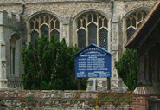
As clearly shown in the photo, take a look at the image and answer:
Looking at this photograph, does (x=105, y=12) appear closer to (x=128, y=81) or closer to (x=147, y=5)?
(x=147, y=5)

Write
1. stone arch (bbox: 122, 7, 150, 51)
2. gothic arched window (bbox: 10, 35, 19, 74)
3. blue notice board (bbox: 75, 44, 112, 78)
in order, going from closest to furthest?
blue notice board (bbox: 75, 44, 112, 78)
stone arch (bbox: 122, 7, 150, 51)
gothic arched window (bbox: 10, 35, 19, 74)

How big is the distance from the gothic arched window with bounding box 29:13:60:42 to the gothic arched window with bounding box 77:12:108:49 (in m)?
1.62

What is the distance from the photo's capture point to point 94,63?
18.0 metres

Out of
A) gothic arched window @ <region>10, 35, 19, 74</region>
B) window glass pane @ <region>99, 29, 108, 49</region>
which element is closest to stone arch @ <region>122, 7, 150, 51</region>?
window glass pane @ <region>99, 29, 108, 49</region>

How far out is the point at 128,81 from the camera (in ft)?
86.0

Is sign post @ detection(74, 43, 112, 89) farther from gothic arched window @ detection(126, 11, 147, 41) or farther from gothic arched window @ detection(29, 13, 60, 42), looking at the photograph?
gothic arched window @ detection(29, 13, 60, 42)

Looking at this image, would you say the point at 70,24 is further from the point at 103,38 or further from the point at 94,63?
the point at 94,63

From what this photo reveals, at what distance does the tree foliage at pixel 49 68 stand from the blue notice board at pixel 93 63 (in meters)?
5.29

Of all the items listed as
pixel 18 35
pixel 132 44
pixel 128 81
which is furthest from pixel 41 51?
pixel 132 44

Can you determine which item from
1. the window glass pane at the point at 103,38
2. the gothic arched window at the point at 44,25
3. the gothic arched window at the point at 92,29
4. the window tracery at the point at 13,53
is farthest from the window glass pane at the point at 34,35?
the window glass pane at the point at 103,38

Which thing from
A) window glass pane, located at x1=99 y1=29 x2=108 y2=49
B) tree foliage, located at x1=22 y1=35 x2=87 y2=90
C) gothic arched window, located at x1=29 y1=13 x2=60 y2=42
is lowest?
tree foliage, located at x1=22 y1=35 x2=87 y2=90

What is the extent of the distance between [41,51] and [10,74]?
688 centimetres

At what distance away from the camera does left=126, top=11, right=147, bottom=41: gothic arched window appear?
30817 millimetres

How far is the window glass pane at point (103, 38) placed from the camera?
3172cm
